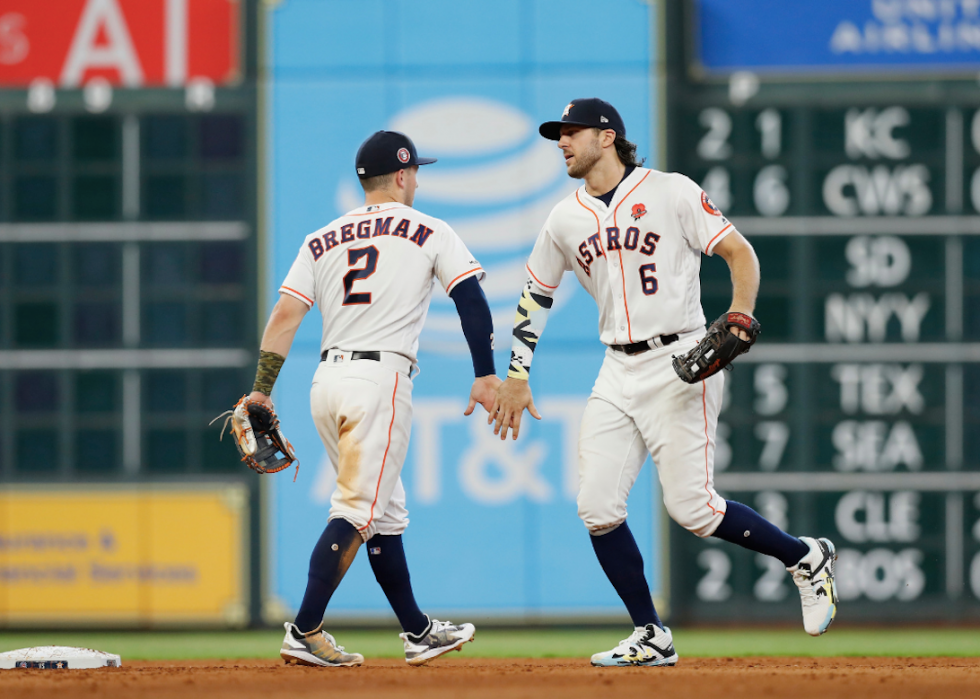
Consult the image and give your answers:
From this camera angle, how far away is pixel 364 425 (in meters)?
4.77

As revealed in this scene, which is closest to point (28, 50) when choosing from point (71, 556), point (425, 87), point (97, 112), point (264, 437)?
point (97, 112)

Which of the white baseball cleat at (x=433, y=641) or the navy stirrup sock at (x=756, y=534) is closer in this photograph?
the navy stirrup sock at (x=756, y=534)

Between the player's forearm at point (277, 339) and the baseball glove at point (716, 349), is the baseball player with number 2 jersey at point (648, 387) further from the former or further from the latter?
the player's forearm at point (277, 339)

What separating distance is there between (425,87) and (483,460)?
2.50 metres

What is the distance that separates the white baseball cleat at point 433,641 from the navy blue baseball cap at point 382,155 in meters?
1.84

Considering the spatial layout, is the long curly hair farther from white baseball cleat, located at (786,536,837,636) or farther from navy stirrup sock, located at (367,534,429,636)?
navy stirrup sock, located at (367,534,429,636)

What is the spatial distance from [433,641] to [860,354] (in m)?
4.14

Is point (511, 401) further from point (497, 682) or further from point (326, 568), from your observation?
point (497, 682)

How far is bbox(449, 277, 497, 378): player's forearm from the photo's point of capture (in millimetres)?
4945

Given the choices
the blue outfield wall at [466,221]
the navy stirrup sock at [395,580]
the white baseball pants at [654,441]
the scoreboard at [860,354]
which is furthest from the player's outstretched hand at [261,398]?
the scoreboard at [860,354]

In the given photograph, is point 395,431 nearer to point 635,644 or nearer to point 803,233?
point 635,644

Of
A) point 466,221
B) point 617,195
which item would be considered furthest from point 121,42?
point 617,195

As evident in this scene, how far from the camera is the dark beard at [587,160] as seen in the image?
16.2ft

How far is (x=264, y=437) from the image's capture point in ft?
16.6
